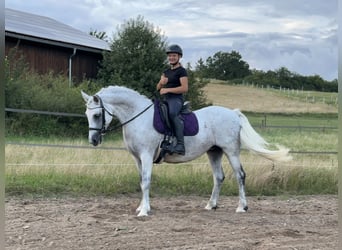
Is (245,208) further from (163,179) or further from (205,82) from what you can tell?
(205,82)

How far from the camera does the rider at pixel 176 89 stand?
6.20m

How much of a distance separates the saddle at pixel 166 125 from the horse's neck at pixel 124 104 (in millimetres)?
227

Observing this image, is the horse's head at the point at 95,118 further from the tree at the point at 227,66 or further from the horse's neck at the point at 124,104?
the tree at the point at 227,66

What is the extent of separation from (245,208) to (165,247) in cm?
228

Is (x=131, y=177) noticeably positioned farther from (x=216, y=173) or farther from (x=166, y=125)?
(x=166, y=125)

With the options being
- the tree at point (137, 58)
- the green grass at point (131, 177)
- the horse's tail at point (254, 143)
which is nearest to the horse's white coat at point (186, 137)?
the horse's tail at point (254, 143)

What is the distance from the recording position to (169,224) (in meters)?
5.50

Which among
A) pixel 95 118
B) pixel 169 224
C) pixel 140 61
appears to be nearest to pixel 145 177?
pixel 169 224

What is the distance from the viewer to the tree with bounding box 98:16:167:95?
20969 mm

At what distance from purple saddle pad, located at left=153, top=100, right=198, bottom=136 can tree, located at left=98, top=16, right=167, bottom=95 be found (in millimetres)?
14224

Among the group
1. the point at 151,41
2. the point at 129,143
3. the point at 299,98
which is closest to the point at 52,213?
the point at 129,143

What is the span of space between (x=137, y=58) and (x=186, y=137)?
1541cm

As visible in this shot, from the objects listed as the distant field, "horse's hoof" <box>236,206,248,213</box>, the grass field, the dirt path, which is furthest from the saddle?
the distant field

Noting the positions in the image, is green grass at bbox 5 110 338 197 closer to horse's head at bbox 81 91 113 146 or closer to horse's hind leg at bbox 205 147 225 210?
horse's hind leg at bbox 205 147 225 210
